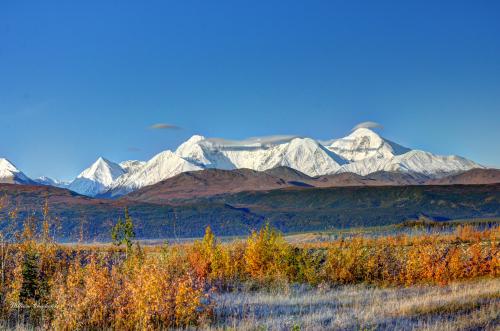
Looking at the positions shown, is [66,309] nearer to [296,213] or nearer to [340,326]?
[340,326]

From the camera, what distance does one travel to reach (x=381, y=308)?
13.0 m

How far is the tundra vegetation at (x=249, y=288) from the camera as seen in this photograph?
11.4m

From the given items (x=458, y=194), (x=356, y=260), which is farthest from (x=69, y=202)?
(x=356, y=260)

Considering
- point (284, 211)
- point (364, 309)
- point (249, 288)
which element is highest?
point (284, 211)

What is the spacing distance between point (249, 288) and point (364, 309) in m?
6.36

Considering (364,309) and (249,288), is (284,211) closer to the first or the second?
(249,288)

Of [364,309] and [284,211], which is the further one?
[284,211]

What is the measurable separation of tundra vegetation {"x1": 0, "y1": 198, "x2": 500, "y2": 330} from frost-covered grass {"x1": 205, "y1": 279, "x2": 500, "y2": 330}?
0.03 metres

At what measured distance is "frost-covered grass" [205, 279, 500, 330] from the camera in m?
11.1

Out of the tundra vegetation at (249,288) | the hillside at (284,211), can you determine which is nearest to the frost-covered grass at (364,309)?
the tundra vegetation at (249,288)

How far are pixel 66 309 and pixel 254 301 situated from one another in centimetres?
571

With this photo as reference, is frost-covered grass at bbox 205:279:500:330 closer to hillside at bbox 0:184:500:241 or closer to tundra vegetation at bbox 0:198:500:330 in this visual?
A: tundra vegetation at bbox 0:198:500:330

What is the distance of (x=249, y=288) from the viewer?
18766 millimetres

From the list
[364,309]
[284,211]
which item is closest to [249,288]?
[364,309]
